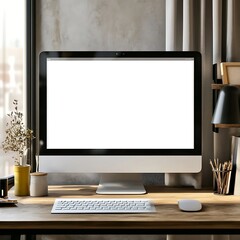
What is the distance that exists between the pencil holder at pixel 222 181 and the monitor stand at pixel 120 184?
30 cm

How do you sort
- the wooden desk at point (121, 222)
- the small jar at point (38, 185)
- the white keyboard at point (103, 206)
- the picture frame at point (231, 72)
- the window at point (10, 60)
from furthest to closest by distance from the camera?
1. the window at point (10, 60)
2. the picture frame at point (231, 72)
3. the small jar at point (38, 185)
4. the white keyboard at point (103, 206)
5. the wooden desk at point (121, 222)

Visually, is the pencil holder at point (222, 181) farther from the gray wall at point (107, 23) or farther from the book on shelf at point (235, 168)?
the gray wall at point (107, 23)

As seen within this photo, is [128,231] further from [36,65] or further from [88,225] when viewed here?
[36,65]

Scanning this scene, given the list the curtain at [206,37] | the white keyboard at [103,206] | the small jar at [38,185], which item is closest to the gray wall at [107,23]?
the curtain at [206,37]

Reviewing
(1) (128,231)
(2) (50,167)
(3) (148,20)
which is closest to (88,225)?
(1) (128,231)

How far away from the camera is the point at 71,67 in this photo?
1.86m

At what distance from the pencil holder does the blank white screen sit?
17 centimetres

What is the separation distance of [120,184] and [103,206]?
37 centimetres

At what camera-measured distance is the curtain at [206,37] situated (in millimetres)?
2051

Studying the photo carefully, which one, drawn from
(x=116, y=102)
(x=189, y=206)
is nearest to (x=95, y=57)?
(x=116, y=102)

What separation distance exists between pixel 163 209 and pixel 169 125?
1.35 feet

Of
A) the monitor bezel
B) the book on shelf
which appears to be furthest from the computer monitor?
the book on shelf

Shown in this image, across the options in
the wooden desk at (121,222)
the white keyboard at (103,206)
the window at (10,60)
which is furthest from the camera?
the window at (10,60)

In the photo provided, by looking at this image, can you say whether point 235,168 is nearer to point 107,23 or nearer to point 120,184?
point 120,184
